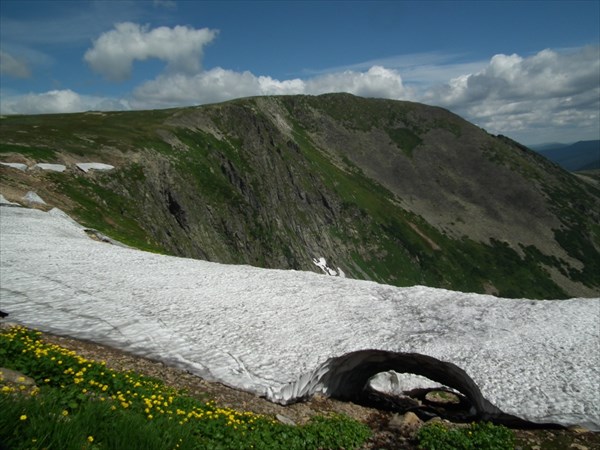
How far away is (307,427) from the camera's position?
12.9 metres

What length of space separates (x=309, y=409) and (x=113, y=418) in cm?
943

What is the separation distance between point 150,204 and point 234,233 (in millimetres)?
35366

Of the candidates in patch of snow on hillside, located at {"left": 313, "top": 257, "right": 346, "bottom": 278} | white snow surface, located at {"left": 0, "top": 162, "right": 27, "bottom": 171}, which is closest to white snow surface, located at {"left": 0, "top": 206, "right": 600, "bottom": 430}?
white snow surface, located at {"left": 0, "top": 162, "right": 27, "bottom": 171}

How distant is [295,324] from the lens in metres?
20.8

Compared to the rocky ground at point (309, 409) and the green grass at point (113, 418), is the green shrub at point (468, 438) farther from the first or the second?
the green grass at point (113, 418)

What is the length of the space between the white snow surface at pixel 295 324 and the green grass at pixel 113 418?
3.03m

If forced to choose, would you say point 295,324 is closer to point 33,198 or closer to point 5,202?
point 5,202

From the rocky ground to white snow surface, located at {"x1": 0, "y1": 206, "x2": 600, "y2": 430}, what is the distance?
442 mm

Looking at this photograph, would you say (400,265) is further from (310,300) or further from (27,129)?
(310,300)

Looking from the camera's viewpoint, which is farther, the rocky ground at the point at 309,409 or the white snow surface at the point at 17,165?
the white snow surface at the point at 17,165

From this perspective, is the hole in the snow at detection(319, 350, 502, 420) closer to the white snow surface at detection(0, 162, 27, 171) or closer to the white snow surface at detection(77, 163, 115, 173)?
the white snow surface at detection(0, 162, 27, 171)

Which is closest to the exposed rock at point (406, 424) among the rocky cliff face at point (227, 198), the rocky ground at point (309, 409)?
the rocky ground at point (309, 409)

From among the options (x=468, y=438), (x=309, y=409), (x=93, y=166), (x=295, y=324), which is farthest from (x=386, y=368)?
(x=93, y=166)

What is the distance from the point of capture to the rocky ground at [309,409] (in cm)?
1330
